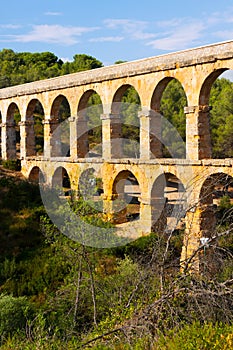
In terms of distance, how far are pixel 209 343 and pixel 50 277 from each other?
8886 mm

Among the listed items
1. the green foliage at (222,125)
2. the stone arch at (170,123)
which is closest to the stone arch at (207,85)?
the stone arch at (170,123)

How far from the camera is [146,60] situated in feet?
56.0

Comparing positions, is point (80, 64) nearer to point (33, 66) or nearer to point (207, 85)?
point (33, 66)

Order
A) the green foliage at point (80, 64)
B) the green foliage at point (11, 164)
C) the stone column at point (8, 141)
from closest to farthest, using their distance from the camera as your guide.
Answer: the green foliage at point (11, 164)
the stone column at point (8, 141)
the green foliage at point (80, 64)

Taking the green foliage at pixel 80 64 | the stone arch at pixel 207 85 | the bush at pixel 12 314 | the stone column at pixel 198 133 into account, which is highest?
the green foliage at pixel 80 64

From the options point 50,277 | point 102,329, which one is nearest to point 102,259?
point 50,277

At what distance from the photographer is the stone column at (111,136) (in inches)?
722

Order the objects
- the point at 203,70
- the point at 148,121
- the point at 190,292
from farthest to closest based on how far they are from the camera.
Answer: the point at 148,121 → the point at 203,70 → the point at 190,292

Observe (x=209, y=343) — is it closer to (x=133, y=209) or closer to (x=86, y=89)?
(x=86, y=89)

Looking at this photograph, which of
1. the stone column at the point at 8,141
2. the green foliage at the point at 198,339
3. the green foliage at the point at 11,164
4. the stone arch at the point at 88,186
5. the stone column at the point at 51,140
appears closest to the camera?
the green foliage at the point at 198,339

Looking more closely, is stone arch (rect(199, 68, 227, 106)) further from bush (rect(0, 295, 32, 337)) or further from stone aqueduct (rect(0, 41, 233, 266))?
bush (rect(0, 295, 32, 337))

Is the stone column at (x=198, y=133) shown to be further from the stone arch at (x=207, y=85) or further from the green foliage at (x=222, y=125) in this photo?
the green foliage at (x=222, y=125)

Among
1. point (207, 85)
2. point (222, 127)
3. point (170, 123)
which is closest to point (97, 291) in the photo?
point (207, 85)

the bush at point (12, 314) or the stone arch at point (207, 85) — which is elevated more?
the stone arch at point (207, 85)
